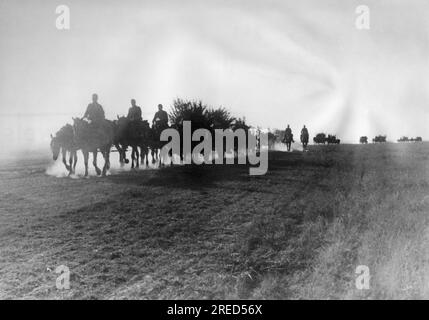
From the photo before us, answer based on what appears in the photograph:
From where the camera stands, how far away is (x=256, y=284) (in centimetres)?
595

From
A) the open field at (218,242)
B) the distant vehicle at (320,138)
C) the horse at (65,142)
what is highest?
the distant vehicle at (320,138)

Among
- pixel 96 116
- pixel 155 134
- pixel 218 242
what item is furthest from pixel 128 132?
pixel 218 242

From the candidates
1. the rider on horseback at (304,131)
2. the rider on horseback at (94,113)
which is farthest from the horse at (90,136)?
the rider on horseback at (304,131)

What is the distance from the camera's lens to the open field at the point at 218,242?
230 inches

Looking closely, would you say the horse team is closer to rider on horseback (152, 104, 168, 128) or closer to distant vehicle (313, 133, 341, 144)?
rider on horseback (152, 104, 168, 128)

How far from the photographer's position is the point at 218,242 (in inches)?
306

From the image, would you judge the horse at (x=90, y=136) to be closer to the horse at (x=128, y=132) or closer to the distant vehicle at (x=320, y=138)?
the horse at (x=128, y=132)

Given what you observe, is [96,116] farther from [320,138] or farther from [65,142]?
[320,138]

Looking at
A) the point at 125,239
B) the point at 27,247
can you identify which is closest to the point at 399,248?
the point at 125,239

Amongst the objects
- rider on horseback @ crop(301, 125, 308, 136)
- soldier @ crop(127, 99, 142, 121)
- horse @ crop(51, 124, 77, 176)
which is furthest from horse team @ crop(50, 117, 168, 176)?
rider on horseback @ crop(301, 125, 308, 136)
